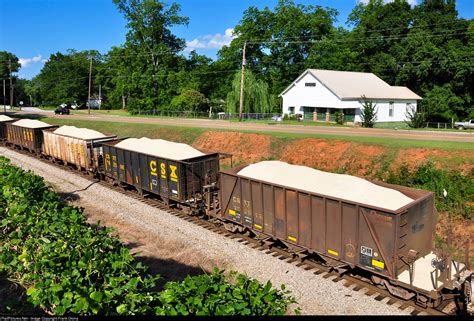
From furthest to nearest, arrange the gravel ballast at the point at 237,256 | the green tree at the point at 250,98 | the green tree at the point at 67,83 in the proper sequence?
the green tree at the point at 67,83 → the green tree at the point at 250,98 → the gravel ballast at the point at 237,256

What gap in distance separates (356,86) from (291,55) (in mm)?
22692

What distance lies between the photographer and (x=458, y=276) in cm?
1080

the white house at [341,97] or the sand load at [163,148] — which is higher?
the white house at [341,97]

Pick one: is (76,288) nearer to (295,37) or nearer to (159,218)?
(159,218)

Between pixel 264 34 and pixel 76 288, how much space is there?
7770cm

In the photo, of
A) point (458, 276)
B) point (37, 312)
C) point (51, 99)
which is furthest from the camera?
point (51, 99)

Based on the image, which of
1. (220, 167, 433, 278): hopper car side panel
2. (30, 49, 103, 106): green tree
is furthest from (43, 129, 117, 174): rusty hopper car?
(30, 49, 103, 106): green tree

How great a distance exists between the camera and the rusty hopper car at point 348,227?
1098 cm

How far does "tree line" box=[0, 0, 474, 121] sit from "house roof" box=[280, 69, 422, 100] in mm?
5842

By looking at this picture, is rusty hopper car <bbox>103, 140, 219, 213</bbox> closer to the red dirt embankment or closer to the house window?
the red dirt embankment

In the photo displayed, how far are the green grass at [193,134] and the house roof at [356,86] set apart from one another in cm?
2265

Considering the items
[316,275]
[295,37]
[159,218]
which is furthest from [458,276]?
[295,37]

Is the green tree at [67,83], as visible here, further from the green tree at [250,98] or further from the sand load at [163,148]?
the sand load at [163,148]

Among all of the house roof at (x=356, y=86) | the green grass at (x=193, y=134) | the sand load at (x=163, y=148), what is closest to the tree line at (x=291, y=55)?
the house roof at (x=356, y=86)
